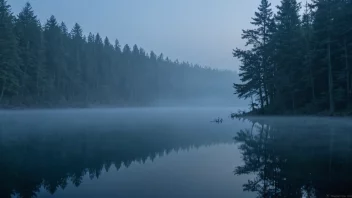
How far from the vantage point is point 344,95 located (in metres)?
33.6

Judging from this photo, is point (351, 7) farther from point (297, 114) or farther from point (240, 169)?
point (240, 169)

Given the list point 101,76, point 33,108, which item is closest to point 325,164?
point 33,108

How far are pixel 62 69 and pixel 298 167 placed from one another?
77132 mm

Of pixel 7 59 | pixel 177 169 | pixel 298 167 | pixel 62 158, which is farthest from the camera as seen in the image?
pixel 7 59

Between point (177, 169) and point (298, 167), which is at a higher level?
point (298, 167)

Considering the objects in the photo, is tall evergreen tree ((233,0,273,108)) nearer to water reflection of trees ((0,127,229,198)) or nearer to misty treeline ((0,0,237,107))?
water reflection of trees ((0,127,229,198))

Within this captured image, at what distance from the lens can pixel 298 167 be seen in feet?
34.4

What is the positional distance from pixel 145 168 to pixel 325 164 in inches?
229

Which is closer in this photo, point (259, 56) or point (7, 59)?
point (259, 56)

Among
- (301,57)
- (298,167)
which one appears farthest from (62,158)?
(301,57)

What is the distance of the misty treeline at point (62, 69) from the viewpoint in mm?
58281

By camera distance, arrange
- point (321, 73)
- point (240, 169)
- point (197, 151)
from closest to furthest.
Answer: point (240, 169) → point (197, 151) → point (321, 73)

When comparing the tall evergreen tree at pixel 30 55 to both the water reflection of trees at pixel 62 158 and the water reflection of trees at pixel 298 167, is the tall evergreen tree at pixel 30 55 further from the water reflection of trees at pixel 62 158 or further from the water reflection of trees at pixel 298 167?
the water reflection of trees at pixel 298 167

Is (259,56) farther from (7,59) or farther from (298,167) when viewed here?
(7,59)
